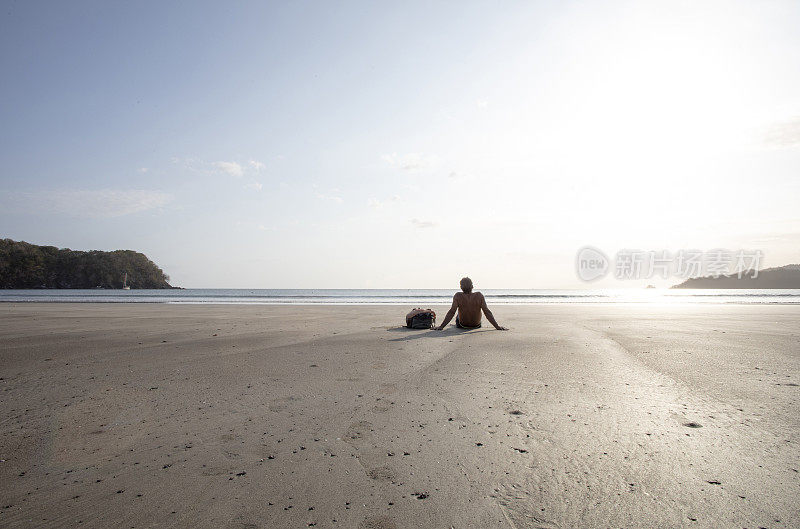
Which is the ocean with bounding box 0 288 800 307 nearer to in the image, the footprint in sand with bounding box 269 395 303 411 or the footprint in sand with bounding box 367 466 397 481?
the footprint in sand with bounding box 269 395 303 411

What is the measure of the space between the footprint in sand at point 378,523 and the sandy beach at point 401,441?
0.02 metres

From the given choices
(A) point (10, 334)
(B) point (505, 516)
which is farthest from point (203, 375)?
(A) point (10, 334)

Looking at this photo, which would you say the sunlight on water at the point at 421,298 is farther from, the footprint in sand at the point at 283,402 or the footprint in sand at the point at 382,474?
the footprint in sand at the point at 382,474

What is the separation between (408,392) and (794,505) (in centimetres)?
309

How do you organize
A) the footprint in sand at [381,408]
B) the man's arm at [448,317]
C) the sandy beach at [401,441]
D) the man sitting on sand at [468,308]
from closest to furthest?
the sandy beach at [401,441] → the footprint in sand at [381,408] → the man's arm at [448,317] → the man sitting on sand at [468,308]

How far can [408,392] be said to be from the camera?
14.6 feet

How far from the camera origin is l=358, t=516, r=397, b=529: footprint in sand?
79.8 inches

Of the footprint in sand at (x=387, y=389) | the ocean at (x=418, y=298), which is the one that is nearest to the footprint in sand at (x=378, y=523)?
the footprint in sand at (x=387, y=389)

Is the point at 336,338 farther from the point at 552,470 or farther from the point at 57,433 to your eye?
the point at 552,470

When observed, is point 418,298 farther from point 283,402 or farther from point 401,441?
point 401,441

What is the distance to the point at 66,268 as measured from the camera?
9206 cm

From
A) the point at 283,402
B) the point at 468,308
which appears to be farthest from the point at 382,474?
the point at 468,308

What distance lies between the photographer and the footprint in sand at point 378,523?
2027 millimetres

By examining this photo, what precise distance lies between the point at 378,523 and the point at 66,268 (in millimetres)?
119204
